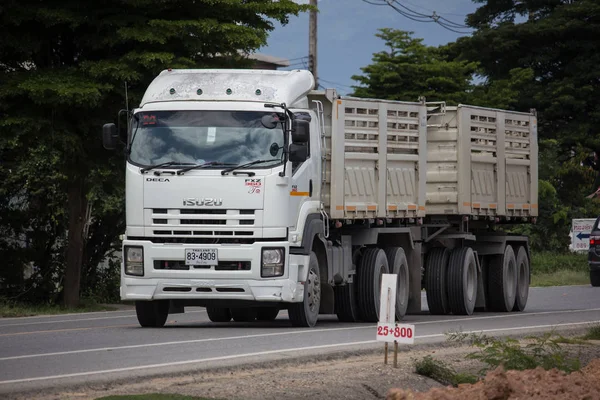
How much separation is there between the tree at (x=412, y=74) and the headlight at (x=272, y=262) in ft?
114

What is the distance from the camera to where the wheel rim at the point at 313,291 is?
57.2 ft

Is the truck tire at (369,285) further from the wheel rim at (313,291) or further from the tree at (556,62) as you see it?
the tree at (556,62)

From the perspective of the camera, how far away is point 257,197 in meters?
16.5

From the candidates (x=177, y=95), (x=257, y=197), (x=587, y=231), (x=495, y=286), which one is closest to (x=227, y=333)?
(x=257, y=197)

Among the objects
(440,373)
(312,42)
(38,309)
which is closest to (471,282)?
(38,309)

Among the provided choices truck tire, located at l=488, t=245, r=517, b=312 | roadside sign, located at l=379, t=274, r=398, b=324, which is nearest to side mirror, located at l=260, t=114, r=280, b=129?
roadside sign, located at l=379, t=274, r=398, b=324

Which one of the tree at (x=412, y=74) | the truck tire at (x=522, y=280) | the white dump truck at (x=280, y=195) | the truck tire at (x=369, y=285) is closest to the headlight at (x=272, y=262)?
the white dump truck at (x=280, y=195)

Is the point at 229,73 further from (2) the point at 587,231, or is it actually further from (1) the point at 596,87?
(1) the point at 596,87

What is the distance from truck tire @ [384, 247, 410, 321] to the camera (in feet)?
66.5

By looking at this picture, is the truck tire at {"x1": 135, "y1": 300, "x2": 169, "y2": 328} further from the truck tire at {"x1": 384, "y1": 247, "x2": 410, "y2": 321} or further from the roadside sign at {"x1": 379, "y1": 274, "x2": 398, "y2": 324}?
the roadside sign at {"x1": 379, "y1": 274, "x2": 398, "y2": 324}

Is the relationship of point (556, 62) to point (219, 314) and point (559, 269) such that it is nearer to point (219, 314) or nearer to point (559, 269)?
point (559, 269)

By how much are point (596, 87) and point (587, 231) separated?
17131 millimetres

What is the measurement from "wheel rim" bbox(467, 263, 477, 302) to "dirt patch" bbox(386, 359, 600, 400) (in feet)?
41.8

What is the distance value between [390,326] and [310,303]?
16.8 ft
